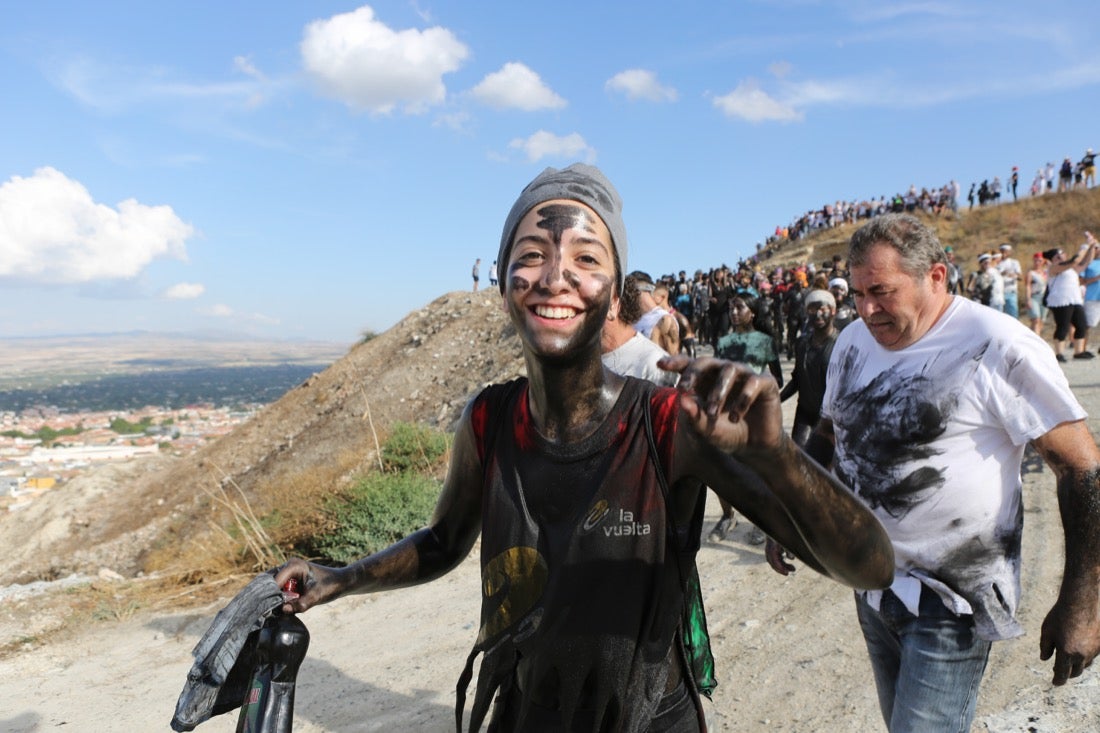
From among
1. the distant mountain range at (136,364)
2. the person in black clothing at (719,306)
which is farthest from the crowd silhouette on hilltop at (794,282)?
the distant mountain range at (136,364)

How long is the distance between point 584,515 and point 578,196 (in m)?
0.66

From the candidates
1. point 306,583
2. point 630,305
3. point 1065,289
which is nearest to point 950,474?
point 306,583

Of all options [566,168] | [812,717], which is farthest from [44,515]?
[566,168]

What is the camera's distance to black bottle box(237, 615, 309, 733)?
4.93 ft

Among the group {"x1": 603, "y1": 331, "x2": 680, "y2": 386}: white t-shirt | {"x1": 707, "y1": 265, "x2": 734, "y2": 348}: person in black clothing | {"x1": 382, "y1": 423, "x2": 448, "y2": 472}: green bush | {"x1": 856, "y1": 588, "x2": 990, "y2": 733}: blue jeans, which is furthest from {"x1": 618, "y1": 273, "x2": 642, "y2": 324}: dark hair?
{"x1": 707, "y1": 265, "x2": 734, "y2": 348}: person in black clothing

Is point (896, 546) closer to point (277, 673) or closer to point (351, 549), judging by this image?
point (277, 673)

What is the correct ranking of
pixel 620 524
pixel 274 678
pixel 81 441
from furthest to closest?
1. pixel 81 441
2. pixel 274 678
3. pixel 620 524

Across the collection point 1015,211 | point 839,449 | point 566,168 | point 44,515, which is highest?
point 1015,211

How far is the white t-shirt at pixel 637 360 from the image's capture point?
12.6 ft

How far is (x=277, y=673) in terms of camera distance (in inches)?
60.3

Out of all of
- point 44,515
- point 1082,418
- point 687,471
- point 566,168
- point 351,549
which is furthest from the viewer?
point 44,515

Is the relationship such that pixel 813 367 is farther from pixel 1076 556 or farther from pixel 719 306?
pixel 719 306

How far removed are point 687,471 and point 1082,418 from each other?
4.12 feet

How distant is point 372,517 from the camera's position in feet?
23.1
